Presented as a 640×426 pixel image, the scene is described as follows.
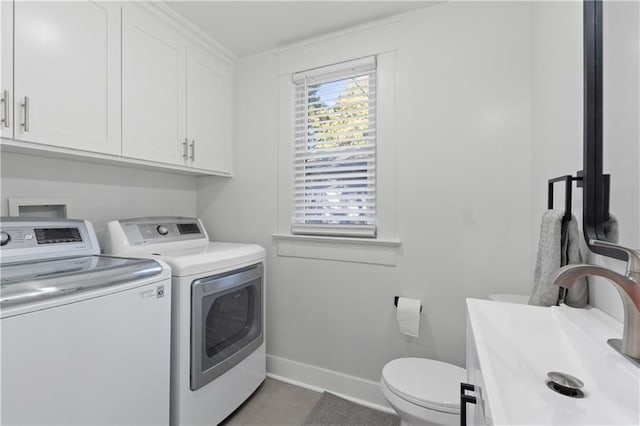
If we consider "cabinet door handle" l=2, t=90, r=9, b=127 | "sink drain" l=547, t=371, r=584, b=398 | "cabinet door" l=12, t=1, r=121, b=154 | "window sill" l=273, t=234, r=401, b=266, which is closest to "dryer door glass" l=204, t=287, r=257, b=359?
"window sill" l=273, t=234, r=401, b=266

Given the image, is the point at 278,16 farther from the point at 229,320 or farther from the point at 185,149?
the point at 229,320

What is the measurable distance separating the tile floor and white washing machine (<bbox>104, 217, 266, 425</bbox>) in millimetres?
85

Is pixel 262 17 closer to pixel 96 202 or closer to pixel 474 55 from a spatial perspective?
pixel 474 55

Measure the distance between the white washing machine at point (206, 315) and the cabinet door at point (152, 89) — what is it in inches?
18.0

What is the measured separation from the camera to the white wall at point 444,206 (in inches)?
59.9

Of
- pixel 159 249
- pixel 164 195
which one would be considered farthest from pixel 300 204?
pixel 164 195

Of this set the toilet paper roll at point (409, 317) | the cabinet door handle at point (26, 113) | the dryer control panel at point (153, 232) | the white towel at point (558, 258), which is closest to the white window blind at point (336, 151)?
the toilet paper roll at point (409, 317)

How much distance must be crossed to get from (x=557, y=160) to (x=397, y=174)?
0.78 m

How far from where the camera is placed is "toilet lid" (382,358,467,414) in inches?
46.2

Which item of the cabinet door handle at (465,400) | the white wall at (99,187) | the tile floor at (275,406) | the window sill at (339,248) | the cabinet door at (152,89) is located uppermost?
the cabinet door at (152,89)

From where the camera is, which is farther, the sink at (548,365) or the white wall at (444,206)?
the white wall at (444,206)

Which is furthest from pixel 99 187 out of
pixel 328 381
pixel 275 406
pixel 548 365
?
pixel 548 365

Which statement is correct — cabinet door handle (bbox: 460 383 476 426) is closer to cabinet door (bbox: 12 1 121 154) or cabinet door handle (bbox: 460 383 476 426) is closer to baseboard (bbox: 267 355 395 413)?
baseboard (bbox: 267 355 395 413)

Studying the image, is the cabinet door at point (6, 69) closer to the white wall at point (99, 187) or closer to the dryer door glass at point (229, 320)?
the white wall at point (99, 187)
